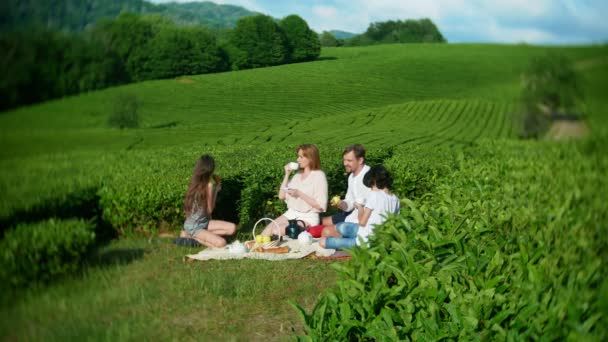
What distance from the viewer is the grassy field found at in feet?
5.60

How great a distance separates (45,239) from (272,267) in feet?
10.8

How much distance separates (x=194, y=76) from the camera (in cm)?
279

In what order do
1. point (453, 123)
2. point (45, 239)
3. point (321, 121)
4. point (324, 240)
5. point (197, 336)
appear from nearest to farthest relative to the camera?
point (45, 239)
point (197, 336)
point (453, 123)
point (321, 121)
point (324, 240)

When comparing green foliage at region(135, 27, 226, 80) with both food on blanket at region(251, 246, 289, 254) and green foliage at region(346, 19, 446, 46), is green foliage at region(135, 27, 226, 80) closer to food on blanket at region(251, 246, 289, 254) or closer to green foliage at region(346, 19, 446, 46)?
green foliage at region(346, 19, 446, 46)

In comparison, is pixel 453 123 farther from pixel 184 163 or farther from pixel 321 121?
pixel 184 163

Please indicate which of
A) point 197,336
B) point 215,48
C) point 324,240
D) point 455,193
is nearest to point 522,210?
point 215,48

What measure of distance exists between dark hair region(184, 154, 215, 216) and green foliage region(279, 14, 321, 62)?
1210 millimetres

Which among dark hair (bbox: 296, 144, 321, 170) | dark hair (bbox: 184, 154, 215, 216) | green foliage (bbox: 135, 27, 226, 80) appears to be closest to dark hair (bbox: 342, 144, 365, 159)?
dark hair (bbox: 296, 144, 321, 170)

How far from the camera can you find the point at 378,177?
5465 mm

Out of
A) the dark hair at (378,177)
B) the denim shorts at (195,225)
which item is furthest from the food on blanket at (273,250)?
the dark hair at (378,177)

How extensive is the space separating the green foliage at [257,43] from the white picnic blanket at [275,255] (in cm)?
193

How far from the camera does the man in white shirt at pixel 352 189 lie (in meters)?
5.42

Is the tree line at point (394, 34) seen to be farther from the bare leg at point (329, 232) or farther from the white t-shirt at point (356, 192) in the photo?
the bare leg at point (329, 232)

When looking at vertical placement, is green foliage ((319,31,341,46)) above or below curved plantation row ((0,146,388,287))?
above
